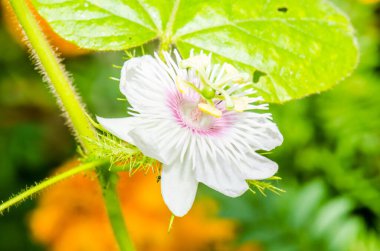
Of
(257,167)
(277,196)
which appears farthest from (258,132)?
(277,196)

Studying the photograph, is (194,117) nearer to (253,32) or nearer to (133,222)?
(253,32)

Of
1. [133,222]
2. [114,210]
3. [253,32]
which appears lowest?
[133,222]

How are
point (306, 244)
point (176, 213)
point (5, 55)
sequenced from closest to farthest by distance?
point (176, 213), point (306, 244), point (5, 55)

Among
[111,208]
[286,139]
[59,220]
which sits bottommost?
[59,220]

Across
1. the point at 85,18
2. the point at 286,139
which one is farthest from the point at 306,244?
the point at 85,18

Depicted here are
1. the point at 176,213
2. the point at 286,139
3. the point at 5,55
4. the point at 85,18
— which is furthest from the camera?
the point at 5,55

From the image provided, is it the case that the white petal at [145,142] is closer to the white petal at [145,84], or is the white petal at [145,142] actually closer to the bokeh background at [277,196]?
the white petal at [145,84]

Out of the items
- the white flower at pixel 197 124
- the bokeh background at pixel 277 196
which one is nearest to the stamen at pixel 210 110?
the white flower at pixel 197 124

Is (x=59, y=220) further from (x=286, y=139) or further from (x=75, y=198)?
(x=286, y=139)
